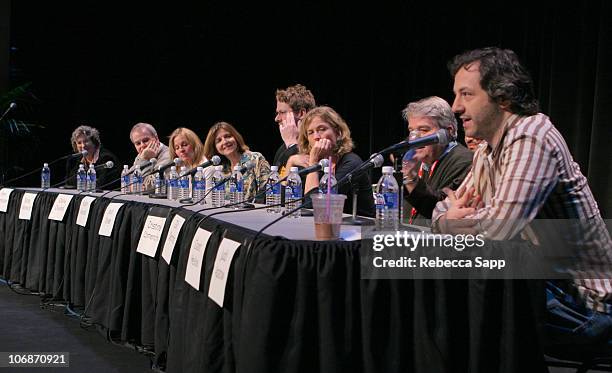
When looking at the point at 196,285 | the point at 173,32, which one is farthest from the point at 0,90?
the point at 196,285

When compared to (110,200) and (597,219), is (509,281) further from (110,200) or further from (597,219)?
(110,200)

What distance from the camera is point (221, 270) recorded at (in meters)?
1.73

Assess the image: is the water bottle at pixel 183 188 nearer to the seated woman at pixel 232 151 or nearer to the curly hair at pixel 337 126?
the seated woman at pixel 232 151

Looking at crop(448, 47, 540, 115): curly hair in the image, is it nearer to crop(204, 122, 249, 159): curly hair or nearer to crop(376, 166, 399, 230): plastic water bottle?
crop(376, 166, 399, 230): plastic water bottle

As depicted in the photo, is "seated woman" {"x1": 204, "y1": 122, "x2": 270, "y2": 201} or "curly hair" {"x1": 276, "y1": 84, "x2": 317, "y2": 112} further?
"seated woman" {"x1": 204, "y1": 122, "x2": 270, "y2": 201}

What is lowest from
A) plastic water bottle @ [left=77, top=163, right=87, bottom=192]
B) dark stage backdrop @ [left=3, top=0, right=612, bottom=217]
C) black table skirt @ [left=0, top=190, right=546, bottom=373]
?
black table skirt @ [left=0, top=190, right=546, bottom=373]

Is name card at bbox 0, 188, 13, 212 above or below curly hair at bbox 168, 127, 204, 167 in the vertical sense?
below

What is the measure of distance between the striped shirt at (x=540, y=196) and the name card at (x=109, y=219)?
1.68 meters

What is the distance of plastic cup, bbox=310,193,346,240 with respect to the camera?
1607mm

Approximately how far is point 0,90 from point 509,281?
5974 mm

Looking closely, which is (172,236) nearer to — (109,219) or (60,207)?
(109,219)

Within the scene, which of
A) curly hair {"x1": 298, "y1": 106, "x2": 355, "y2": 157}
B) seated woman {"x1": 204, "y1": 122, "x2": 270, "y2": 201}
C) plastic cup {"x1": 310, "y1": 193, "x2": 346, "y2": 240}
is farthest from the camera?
seated woman {"x1": 204, "y1": 122, "x2": 270, "y2": 201}

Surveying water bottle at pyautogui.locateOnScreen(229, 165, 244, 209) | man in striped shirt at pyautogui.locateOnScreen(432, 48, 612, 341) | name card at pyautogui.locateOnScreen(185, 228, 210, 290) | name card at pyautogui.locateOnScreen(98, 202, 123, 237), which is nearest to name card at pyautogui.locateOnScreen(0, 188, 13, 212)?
name card at pyautogui.locateOnScreen(98, 202, 123, 237)

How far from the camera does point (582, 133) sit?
12.1 feet
